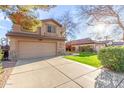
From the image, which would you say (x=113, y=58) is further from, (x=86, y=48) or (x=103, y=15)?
(x=103, y=15)

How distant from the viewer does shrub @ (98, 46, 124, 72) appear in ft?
15.1

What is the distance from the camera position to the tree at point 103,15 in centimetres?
539

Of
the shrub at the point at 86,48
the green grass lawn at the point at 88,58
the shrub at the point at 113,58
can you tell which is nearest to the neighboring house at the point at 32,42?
the green grass lawn at the point at 88,58

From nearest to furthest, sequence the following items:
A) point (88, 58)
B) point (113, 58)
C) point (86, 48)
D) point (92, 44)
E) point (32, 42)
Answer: point (113, 58)
point (92, 44)
point (86, 48)
point (88, 58)
point (32, 42)

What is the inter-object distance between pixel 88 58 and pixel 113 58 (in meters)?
1.39

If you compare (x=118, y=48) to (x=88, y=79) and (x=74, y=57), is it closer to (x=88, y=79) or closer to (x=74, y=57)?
(x=88, y=79)

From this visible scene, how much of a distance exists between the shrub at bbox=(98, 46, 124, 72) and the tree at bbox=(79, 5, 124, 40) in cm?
135

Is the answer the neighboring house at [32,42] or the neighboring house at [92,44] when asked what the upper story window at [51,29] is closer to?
the neighboring house at [32,42]

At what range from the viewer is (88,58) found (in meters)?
6.02

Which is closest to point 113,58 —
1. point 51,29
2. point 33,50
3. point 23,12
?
point 23,12

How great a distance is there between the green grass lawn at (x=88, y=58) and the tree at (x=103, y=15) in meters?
1.40

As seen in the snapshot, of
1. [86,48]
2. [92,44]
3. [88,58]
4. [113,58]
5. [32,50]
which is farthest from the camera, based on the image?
[32,50]

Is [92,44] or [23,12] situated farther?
[92,44]

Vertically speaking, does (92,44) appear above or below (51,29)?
below
